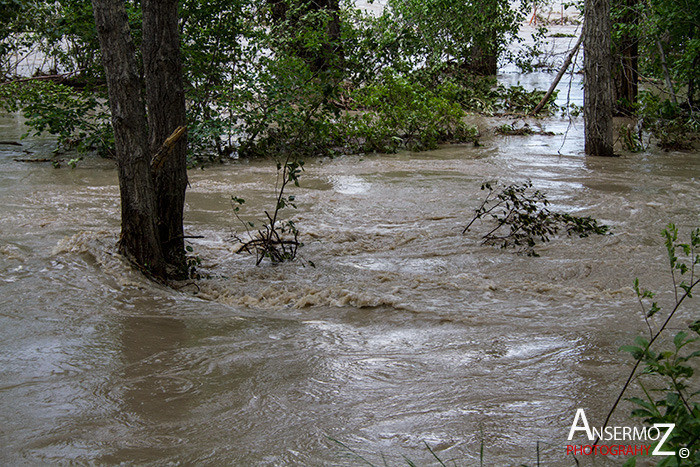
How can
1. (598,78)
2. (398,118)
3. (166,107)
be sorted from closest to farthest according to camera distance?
1. (166,107)
2. (598,78)
3. (398,118)

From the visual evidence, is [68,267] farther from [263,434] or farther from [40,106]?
[40,106]

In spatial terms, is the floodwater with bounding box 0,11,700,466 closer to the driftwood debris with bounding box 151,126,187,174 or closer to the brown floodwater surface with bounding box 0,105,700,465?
the brown floodwater surface with bounding box 0,105,700,465

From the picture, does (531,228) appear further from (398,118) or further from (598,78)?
(398,118)

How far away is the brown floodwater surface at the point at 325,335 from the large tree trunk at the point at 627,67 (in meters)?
5.08

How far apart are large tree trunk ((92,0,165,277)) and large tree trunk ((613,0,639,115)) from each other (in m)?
9.62

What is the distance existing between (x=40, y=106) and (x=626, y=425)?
8788 millimetres

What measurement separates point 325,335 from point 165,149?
6.54 ft

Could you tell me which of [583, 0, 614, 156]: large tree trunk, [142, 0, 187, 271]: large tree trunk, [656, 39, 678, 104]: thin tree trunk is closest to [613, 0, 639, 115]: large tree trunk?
[656, 39, 678, 104]: thin tree trunk

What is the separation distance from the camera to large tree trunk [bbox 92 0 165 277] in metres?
4.57

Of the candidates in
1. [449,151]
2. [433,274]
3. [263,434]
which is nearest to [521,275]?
[433,274]

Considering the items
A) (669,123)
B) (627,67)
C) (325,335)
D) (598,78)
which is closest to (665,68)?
(627,67)

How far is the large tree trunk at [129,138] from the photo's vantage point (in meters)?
4.57

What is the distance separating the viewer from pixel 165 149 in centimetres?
487

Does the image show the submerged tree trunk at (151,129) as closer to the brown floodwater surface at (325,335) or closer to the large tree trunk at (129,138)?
the large tree trunk at (129,138)
